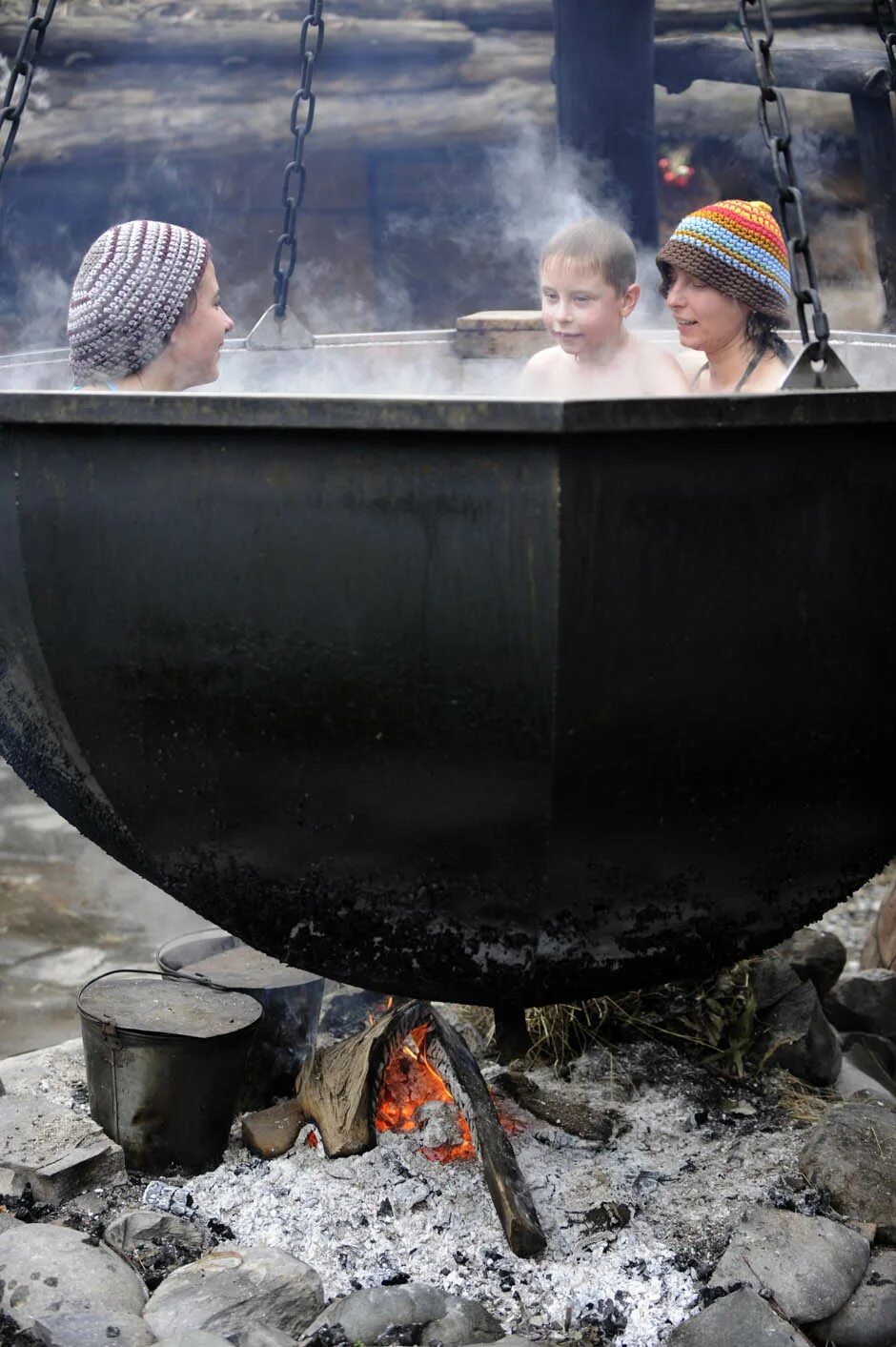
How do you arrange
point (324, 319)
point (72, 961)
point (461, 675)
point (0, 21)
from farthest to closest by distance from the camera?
point (324, 319)
point (0, 21)
point (72, 961)
point (461, 675)

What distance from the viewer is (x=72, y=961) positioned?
3.77 m

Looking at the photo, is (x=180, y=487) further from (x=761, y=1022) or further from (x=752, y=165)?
(x=752, y=165)

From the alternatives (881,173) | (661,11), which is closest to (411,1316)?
(881,173)

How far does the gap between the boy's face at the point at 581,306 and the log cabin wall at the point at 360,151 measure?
3.56m

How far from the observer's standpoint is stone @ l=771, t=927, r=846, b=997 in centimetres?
305

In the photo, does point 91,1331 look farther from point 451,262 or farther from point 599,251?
point 451,262

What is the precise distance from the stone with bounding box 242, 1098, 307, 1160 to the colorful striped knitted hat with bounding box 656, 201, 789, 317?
5.44 feet

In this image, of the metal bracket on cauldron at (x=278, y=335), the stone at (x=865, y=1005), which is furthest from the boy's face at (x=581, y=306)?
the stone at (x=865, y=1005)

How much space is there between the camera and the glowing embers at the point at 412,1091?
8.46 feet

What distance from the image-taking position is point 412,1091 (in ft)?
8.63

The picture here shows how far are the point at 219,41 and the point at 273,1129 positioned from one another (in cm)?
539

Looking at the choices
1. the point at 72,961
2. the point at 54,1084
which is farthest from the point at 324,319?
the point at 54,1084

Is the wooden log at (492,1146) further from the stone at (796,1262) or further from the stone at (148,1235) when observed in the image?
the stone at (148,1235)

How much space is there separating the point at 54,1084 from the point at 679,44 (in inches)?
170
